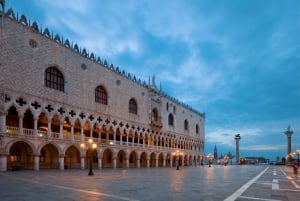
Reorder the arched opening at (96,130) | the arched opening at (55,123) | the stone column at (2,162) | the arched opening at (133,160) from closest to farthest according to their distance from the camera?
1. the stone column at (2,162)
2. the arched opening at (55,123)
3. the arched opening at (96,130)
4. the arched opening at (133,160)

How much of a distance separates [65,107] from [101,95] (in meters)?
7.87

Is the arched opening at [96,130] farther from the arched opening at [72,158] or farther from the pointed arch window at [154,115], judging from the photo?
the pointed arch window at [154,115]

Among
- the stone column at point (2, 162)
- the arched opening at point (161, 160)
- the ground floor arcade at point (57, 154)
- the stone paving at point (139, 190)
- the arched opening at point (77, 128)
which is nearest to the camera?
the stone paving at point (139, 190)

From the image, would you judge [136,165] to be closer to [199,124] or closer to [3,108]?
[3,108]

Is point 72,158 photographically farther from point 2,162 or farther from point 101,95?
point 2,162

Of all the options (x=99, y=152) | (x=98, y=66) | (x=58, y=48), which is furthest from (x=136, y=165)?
(x=58, y=48)

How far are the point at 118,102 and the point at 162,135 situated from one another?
1651cm

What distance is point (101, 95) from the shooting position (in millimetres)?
41000

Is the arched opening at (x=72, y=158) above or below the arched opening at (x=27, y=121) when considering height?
below

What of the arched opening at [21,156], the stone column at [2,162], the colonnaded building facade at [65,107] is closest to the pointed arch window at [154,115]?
the colonnaded building facade at [65,107]

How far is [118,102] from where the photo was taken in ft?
143

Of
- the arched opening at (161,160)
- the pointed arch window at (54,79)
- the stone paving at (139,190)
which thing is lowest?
the arched opening at (161,160)

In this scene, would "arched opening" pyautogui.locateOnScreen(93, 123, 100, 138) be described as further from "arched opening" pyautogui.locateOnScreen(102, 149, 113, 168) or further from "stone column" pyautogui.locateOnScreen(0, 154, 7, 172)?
"stone column" pyautogui.locateOnScreen(0, 154, 7, 172)

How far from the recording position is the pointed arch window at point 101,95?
40.1 metres
